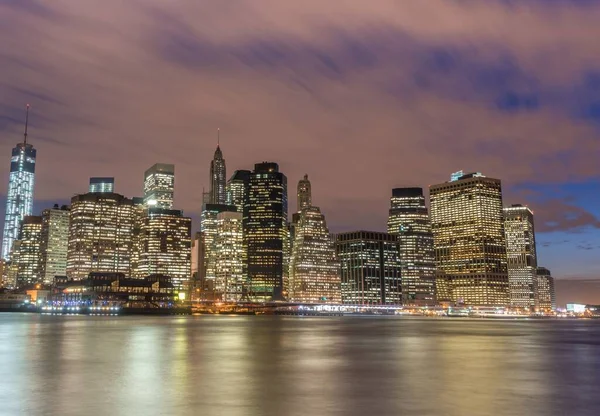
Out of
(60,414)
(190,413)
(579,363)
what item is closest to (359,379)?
(190,413)

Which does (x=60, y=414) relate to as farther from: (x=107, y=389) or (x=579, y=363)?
(x=579, y=363)

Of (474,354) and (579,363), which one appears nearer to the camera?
(579,363)

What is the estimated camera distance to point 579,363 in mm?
49312

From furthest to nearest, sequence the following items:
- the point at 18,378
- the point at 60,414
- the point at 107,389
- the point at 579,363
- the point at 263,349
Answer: the point at 263,349 → the point at 579,363 → the point at 18,378 → the point at 107,389 → the point at 60,414

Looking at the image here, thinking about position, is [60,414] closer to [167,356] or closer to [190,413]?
[190,413]

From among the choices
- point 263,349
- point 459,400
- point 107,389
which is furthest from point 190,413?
point 263,349

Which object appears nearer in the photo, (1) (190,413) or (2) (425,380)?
(1) (190,413)

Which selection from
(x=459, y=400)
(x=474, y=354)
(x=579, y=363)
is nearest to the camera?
(x=459, y=400)

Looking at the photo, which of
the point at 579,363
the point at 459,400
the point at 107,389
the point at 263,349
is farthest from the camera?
the point at 263,349

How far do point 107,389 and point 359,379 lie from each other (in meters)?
15.0

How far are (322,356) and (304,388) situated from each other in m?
21.3

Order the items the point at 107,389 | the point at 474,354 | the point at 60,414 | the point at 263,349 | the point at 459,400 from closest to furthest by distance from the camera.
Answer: the point at 60,414 < the point at 459,400 < the point at 107,389 < the point at 474,354 < the point at 263,349

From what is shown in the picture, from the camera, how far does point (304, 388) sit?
103ft

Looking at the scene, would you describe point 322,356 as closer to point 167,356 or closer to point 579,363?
point 167,356
